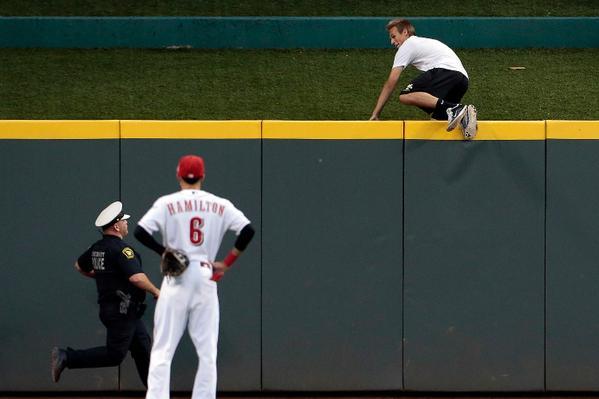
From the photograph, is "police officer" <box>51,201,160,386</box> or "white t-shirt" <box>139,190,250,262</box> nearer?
"white t-shirt" <box>139,190,250,262</box>

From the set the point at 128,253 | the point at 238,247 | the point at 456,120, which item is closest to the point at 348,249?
the point at 456,120

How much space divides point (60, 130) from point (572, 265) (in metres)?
4.44

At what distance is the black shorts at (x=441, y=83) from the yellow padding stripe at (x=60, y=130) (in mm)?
2810

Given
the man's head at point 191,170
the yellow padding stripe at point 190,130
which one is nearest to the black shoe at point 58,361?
the yellow padding stripe at point 190,130

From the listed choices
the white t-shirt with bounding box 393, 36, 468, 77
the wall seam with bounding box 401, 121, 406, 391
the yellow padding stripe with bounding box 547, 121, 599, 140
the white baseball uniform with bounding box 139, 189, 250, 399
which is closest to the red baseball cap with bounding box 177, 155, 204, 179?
the white baseball uniform with bounding box 139, 189, 250, 399

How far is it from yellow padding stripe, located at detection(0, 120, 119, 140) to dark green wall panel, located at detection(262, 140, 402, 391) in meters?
1.32

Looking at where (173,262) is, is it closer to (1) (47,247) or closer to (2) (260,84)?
(1) (47,247)

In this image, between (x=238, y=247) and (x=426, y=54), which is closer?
(x=238, y=247)

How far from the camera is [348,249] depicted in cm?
1014

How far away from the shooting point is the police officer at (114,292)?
9.14 m

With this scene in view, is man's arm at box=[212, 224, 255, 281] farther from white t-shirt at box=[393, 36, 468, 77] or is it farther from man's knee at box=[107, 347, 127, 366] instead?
white t-shirt at box=[393, 36, 468, 77]

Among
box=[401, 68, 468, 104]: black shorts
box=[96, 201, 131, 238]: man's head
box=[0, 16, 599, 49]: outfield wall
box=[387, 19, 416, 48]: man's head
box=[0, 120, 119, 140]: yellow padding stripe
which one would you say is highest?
box=[0, 16, 599, 49]: outfield wall

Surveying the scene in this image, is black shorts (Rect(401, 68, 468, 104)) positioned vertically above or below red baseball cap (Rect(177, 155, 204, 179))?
A: above

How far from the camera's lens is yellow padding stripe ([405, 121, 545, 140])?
10.0 metres
